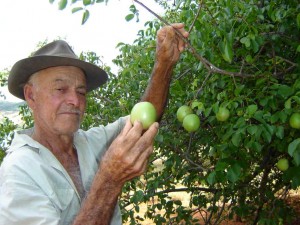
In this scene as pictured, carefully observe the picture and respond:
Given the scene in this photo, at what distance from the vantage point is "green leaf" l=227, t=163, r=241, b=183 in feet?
8.16

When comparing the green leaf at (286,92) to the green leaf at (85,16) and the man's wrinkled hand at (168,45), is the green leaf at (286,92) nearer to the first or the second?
the man's wrinkled hand at (168,45)

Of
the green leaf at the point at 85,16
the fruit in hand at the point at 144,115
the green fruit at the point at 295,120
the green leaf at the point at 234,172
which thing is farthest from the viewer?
the green leaf at the point at 234,172

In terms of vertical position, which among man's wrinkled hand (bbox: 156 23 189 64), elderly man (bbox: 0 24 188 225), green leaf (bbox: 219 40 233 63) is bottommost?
elderly man (bbox: 0 24 188 225)

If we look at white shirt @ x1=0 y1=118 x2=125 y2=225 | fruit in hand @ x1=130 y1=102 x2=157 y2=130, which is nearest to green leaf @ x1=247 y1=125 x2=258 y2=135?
fruit in hand @ x1=130 y1=102 x2=157 y2=130

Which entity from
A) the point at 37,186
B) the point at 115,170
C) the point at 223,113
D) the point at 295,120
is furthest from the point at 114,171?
the point at 295,120

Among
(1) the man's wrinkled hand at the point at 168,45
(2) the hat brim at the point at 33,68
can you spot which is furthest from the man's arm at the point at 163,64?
(2) the hat brim at the point at 33,68

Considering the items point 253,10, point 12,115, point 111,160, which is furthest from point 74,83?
point 12,115

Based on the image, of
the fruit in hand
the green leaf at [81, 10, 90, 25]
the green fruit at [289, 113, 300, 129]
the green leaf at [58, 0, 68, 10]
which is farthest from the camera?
the green fruit at [289, 113, 300, 129]

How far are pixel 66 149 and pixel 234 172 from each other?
1095 millimetres

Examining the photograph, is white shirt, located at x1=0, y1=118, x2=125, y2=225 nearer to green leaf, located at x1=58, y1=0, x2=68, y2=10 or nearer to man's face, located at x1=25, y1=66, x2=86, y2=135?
man's face, located at x1=25, y1=66, x2=86, y2=135

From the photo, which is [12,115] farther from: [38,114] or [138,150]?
[138,150]

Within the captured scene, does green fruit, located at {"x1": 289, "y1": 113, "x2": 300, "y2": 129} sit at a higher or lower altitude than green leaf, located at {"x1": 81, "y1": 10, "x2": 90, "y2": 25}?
lower

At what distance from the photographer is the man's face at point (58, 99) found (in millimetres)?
2168

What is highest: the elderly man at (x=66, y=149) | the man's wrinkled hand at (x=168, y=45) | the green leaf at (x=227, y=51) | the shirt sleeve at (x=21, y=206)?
Answer: the man's wrinkled hand at (x=168, y=45)
